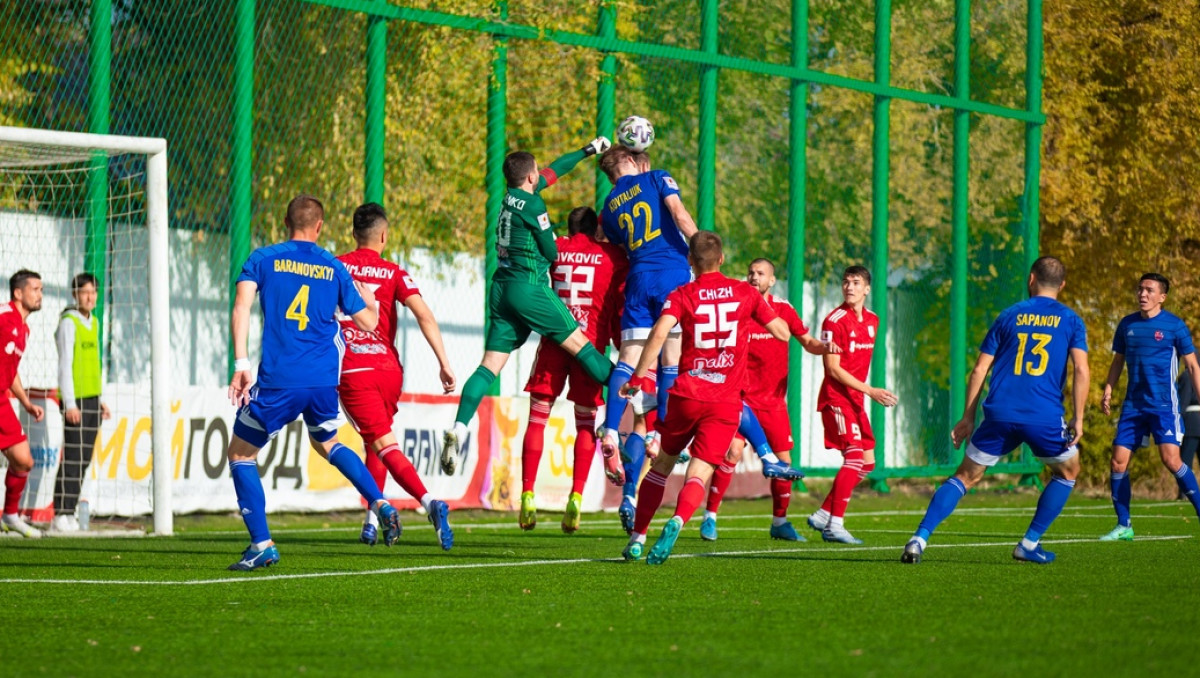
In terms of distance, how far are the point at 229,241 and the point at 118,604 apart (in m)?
7.94

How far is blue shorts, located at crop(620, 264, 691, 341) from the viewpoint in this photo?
1162 centimetres

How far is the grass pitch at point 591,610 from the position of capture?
18.7ft

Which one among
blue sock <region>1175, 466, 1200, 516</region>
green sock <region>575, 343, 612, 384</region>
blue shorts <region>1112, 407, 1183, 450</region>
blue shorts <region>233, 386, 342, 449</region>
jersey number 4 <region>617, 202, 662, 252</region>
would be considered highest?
jersey number 4 <region>617, 202, 662, 252</region>

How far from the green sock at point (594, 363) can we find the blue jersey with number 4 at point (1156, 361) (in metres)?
4.84

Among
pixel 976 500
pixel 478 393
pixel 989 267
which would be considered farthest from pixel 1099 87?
pixel 478 393

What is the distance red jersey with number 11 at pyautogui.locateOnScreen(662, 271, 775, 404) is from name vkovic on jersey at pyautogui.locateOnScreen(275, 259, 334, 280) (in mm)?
1885

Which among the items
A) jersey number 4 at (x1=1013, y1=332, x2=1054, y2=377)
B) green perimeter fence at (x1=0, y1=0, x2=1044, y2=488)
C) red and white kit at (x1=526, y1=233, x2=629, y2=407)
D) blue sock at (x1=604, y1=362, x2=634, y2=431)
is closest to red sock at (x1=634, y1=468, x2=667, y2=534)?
blue sock at (x1=604, y1=362, x2=634, y2=431)

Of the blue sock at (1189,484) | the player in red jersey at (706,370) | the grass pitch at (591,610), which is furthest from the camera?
the blue sock at (1189,484)

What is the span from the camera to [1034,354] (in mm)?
9672

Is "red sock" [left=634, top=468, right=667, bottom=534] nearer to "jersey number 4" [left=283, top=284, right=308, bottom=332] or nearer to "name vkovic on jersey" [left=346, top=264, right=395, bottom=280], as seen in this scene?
"jersey number 4" [left=283, top=284, right=308, bottom=332]

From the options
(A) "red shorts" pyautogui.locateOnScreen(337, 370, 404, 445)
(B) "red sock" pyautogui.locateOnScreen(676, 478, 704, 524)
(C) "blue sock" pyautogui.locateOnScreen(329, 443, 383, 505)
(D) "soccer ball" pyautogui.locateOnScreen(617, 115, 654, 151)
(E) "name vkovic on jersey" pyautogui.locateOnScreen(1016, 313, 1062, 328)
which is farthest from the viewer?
(D) "soccer ball" pyautogui.locateOnScreen(617, 115, 654, 151)

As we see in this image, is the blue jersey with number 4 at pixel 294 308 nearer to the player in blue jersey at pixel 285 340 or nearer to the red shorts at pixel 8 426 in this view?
the player in blue jersey at pixel 285 340

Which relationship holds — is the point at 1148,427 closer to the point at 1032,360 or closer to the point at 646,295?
the point at 1032,360

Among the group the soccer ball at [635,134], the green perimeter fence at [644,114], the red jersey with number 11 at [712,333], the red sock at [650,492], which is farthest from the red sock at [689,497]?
the green perimeter fence at [644,114]
